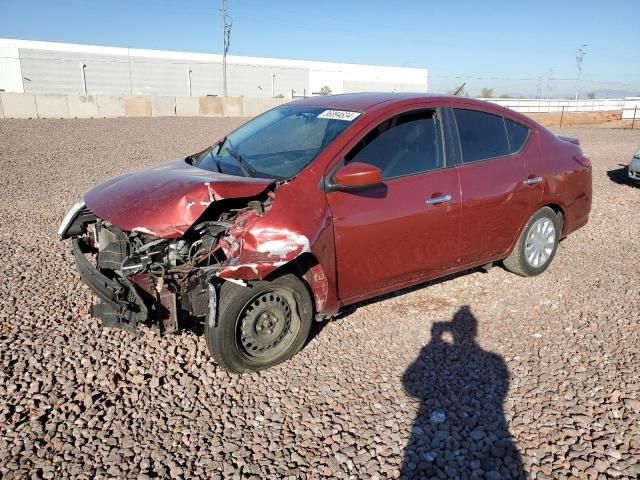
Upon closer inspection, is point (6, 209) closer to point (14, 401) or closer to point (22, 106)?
point (14, 401)

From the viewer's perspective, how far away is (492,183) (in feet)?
14.4

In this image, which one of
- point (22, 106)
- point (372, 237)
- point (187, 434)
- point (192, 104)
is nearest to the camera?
point (187, 434)

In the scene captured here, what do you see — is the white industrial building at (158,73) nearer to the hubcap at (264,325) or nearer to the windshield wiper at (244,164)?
the windshield wiper at (244,164)

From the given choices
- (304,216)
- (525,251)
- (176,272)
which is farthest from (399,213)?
(525,251)

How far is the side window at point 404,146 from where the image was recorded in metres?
3.76

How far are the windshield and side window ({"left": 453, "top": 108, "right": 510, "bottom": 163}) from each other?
108 cm

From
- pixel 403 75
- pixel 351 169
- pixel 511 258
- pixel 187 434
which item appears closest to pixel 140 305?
pixel 187 434

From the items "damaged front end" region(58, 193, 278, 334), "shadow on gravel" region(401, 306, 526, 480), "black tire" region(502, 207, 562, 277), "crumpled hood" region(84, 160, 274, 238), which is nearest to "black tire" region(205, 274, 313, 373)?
A: "damaged front end" region(58, 193, 278, 334)

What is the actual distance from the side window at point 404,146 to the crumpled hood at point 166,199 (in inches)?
33.3

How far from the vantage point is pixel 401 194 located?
12.5ft

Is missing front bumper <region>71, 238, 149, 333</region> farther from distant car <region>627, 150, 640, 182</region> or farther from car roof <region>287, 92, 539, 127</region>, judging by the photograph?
distant car <region>627, 150, 640, 182</region>

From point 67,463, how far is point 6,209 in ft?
21.3

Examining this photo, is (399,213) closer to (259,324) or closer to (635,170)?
(259,324)

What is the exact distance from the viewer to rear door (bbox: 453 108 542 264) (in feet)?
14.1
